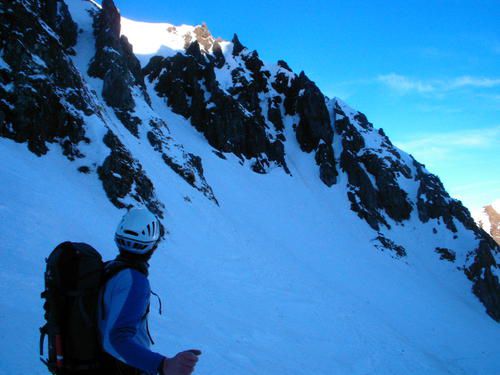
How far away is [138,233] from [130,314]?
0.69m

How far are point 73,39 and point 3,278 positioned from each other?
137 feet

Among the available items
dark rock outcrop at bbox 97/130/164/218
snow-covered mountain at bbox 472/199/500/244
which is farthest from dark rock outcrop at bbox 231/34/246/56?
snow-covered mountain at bbox 472/199/500/244

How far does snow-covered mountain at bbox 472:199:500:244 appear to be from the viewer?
13475 centimetres

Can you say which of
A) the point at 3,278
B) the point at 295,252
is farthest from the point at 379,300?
the point at 3,278

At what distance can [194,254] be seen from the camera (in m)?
20.3

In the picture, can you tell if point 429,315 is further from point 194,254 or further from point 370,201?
point 194,254

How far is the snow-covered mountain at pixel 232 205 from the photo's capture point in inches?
515

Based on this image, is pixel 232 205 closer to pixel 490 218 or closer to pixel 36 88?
pixel 36 88

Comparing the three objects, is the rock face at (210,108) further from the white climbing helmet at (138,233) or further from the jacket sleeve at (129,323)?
the jacket sleeve at (129,323)

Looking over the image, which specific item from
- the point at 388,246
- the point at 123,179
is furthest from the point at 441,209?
the point at 123,179

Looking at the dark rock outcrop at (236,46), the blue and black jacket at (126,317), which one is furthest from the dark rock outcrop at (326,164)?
the blue and black jacket at (126,317)

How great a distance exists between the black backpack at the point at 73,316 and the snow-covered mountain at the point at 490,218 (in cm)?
16132

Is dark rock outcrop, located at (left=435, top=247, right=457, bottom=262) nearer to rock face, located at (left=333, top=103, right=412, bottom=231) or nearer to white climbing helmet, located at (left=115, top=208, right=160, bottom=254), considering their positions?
rock face, located at (left=333, top=103, right=412, bottom=231)

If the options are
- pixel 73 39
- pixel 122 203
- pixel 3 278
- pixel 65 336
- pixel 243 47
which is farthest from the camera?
pixel 243 47
